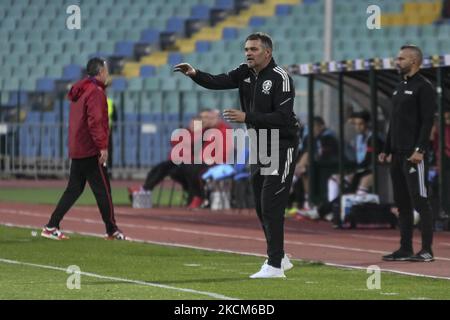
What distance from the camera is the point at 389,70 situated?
2111 centimetres

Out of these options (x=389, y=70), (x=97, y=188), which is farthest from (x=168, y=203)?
(x=97, y=188)

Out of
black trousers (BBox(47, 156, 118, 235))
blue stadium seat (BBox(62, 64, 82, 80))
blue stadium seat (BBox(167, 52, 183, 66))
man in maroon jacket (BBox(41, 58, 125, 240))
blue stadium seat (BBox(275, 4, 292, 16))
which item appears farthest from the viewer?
blue stadium seat (BBox(275, 4, 292, 16))

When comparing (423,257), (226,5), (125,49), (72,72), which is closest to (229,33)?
(226,5)

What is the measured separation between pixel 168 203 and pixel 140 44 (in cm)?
1278

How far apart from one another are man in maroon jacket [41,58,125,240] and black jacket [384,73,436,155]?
3.83 meters

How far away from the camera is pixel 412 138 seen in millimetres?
14398

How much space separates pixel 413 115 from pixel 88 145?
13.9 ft

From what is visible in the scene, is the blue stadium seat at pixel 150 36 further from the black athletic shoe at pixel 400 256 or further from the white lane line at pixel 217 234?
the black athletic shoe at pixel 400 256

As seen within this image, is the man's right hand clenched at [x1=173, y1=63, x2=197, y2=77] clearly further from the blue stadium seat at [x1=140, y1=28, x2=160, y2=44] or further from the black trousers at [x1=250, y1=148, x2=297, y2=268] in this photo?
the blue stadium seat at [x1=140, y1=28, x2=160, y2=44]

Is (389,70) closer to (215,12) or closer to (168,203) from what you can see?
(168,203)

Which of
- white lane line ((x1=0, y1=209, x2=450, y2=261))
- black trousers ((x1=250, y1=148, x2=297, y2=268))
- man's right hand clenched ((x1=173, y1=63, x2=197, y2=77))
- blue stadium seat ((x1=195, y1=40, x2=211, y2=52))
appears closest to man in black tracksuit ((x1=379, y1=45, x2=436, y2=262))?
white lane line ((x1=0, y1=209, x2=450, y2=261))

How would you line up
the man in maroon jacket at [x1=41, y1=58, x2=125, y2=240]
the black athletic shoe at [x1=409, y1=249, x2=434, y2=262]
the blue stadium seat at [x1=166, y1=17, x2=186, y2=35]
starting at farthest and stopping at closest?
the blue stadium seat at [x1=166, y1=17, x2=186, y2=35] < the man in maroon jacket at [x1=41, y1=58, x2=125, y2=240] < the black athletic shoe at [x1=409, y1=249, x2=434, y2=262]

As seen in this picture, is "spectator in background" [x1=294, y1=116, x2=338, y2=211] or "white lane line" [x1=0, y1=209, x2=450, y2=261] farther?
"spectator in background" [x1=294, y1=116, x2=338, y2=211]

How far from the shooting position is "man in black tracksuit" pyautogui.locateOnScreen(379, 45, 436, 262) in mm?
14359
